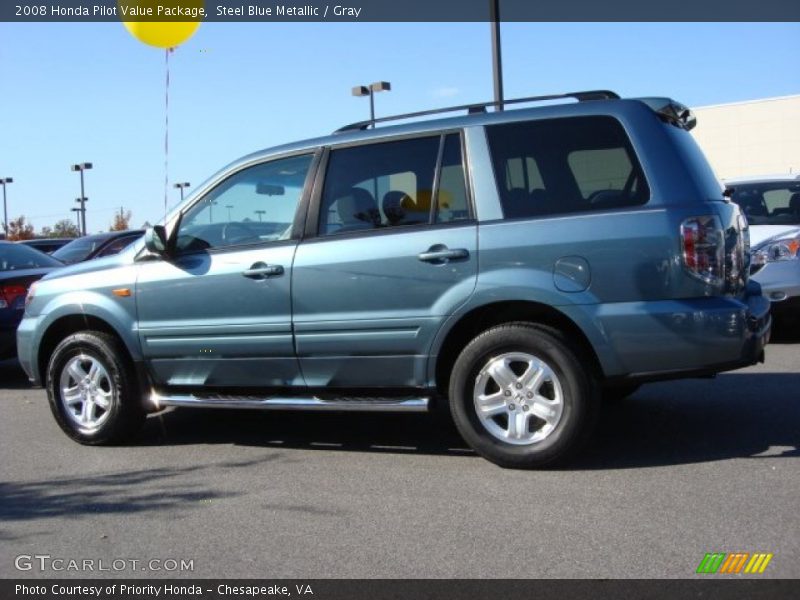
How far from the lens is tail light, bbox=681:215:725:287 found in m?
4.65

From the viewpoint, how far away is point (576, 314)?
15.8ft

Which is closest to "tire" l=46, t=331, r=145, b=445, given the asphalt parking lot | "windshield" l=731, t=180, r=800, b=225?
the asphalt parking lot

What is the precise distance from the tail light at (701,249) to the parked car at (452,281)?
1cm

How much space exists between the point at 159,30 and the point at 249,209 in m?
1.56

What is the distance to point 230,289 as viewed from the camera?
564cm

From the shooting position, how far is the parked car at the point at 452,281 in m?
4.74

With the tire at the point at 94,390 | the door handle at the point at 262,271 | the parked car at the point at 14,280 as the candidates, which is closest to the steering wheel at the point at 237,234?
the door handle at the point at 262,271

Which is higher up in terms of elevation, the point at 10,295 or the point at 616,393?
the point at 10,295

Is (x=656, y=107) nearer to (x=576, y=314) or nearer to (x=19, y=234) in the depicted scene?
(x=576, y=314)

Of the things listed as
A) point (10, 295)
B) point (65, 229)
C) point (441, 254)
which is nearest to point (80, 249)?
point (10, 295)

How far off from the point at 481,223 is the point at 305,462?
185 cm

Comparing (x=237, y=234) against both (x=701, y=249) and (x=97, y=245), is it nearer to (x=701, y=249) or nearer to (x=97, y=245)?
(x=701, y=249)

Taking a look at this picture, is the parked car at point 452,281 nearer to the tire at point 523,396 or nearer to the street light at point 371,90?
the tire at point 523,396
